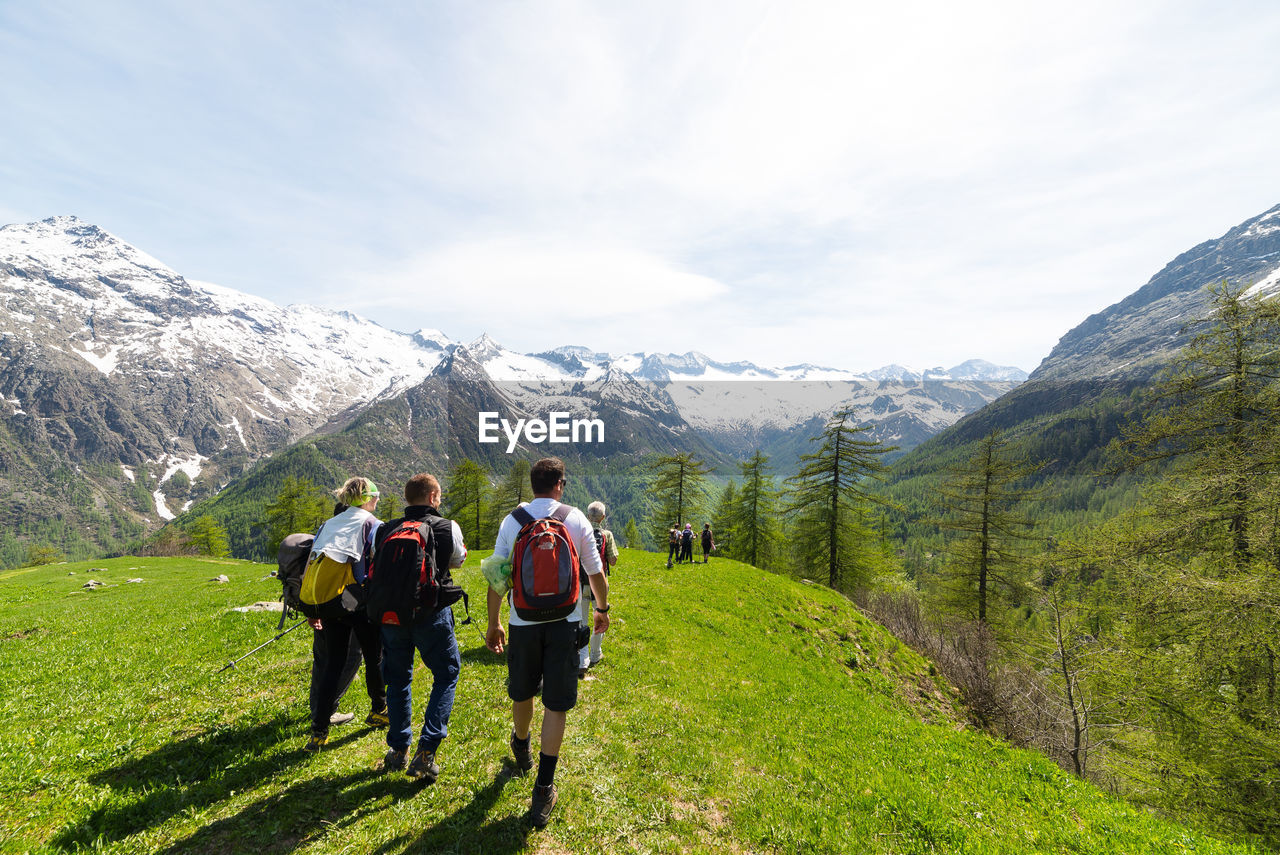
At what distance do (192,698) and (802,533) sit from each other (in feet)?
123

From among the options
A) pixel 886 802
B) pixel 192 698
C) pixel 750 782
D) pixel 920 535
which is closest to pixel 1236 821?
pixel 886 802

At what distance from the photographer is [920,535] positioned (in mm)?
178625

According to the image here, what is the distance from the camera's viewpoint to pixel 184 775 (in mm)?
6023

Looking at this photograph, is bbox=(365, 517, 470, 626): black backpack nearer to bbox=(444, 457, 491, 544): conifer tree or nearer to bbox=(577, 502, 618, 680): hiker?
bbox=(577, 502, 618, 680): hiker

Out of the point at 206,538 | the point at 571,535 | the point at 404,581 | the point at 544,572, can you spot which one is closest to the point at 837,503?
the point at 571,535

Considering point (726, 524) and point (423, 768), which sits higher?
point (423, 768)

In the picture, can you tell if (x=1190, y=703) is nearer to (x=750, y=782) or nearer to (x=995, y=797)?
(x=995, y=797)

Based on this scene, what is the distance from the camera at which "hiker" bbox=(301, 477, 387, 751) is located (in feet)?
21.7

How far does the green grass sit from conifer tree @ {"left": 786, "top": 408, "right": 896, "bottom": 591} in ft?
79.8

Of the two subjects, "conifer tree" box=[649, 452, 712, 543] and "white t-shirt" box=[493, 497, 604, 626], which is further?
"conifer tree" box=[649, 452, 712, 543]

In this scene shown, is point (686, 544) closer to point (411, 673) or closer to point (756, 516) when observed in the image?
point (756, 516)

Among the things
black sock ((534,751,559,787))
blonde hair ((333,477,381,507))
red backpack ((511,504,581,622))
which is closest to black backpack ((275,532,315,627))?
blonde hair ((333,477,381,507))

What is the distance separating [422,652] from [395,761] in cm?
148

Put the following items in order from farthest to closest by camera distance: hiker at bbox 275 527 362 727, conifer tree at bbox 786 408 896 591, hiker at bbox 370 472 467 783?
conifer tree at bbox 786 408 896 591 < hiker at bbox 275 527 362 727 < hiker at bbox 370 472 467 783
